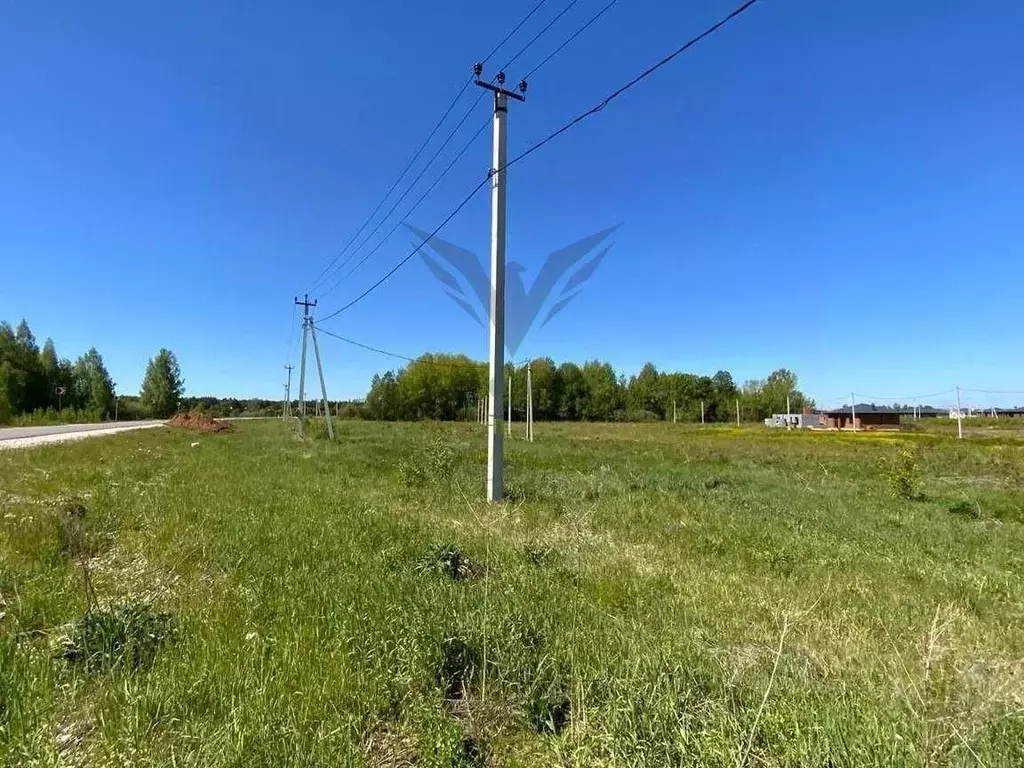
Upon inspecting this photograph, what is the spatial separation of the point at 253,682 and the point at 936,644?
414 centimetres

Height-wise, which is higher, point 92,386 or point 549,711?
point 92,386

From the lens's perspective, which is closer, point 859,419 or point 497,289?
point 497,289

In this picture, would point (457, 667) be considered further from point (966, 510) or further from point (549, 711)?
point (966, 510)

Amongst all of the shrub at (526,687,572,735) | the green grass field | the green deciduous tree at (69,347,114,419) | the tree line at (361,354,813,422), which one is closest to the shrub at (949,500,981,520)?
the green grass field

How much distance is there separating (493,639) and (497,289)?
7.01 m

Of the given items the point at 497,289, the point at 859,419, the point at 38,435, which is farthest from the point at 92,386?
the point at 859,419

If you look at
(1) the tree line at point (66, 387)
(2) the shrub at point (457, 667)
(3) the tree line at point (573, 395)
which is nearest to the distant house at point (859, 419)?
(3) the tree line at point (573, 395)

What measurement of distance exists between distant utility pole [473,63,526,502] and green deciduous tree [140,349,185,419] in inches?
3206

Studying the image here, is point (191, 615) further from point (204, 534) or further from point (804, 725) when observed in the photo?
point (804, 725)

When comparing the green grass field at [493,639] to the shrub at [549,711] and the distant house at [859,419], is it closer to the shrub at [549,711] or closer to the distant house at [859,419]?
the shrub at [549,711]

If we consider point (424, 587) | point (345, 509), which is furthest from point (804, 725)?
point (345, 509)

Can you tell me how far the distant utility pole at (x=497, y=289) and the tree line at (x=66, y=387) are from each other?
53.3m

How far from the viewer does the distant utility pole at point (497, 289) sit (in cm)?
934

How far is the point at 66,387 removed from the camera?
6344 centimetres
